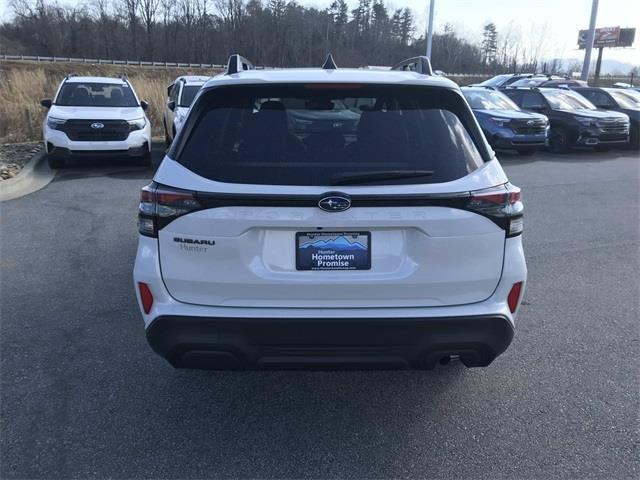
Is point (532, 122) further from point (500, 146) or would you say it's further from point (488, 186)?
point (488, 186)

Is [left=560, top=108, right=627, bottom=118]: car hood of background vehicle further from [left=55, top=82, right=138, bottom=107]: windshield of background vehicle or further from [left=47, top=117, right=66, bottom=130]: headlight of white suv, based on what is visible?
[left=47, top=117, right=66, bottom=130]: headlight of white suv

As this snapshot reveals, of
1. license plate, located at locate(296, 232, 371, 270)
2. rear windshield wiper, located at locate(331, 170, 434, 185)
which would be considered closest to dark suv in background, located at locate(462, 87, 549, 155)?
rear windshield wiper, located at locate(331, 170, 434, 185)

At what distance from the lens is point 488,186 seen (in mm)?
2762

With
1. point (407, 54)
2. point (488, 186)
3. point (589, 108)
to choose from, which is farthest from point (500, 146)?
point (407, 54)

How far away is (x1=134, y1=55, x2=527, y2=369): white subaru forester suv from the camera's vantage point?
265 centimetres

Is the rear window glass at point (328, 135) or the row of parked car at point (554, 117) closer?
the rear window glass at point (328, 135)

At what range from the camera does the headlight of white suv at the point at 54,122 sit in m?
11.0

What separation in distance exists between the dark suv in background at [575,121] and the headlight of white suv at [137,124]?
11.6 metres

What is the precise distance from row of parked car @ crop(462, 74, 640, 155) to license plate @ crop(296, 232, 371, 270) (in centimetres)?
1328

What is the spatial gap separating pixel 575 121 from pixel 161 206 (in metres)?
16.0

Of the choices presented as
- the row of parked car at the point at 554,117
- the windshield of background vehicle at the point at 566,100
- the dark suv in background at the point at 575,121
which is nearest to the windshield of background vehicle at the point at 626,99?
the row of parked car at the point at 554,117

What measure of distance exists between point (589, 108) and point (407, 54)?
81776mm

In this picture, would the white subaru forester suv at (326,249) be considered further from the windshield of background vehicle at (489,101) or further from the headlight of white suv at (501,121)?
the windshield of background vehicle at (489,101)

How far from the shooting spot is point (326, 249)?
8.84 ft
